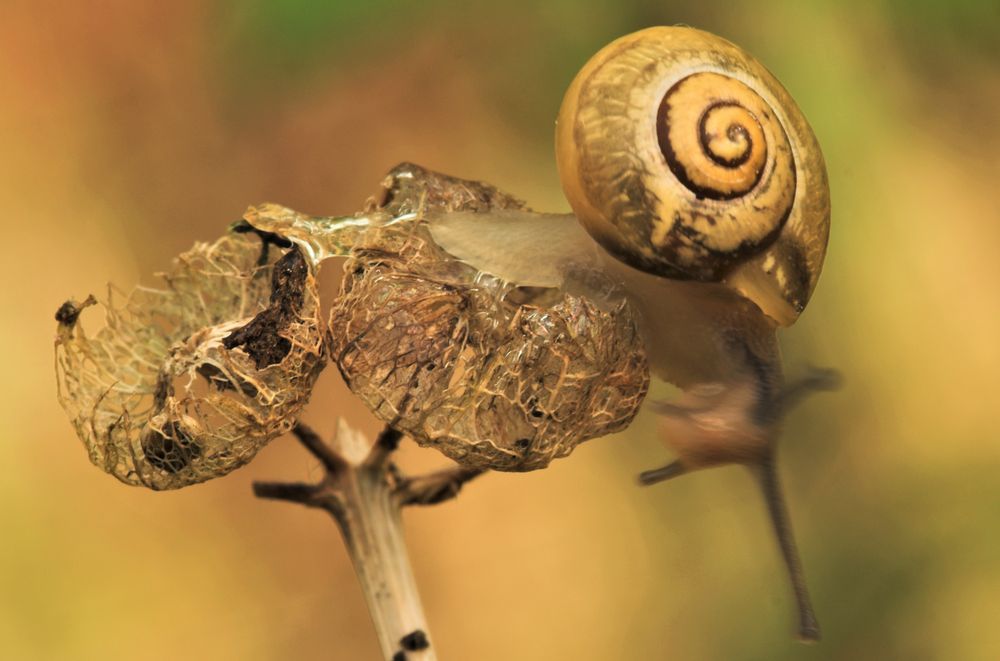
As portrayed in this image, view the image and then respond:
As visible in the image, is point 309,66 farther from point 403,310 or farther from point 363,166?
point 403,310

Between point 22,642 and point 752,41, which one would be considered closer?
point 22,642

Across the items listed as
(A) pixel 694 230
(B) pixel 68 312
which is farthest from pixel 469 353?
(B) pixel 68 312

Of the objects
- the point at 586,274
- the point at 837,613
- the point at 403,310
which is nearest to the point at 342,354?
the point at 403,310

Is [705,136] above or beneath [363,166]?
beneath

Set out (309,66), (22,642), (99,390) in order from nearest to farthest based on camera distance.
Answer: (99,390)
(22,642)
(309,66)

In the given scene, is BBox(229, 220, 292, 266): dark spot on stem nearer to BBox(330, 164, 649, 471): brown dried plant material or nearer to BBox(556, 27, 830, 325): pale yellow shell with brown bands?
BBox(330, 164, 649, 471): brown dried plant material

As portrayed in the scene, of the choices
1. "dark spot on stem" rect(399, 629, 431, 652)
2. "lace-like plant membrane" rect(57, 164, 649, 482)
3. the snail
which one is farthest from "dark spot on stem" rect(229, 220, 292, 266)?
"dark spot on stem" rect(399, 629, 431, 652)

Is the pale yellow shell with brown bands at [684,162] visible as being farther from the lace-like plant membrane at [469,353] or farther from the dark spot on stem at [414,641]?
the dark spot on stem at [414,641]
